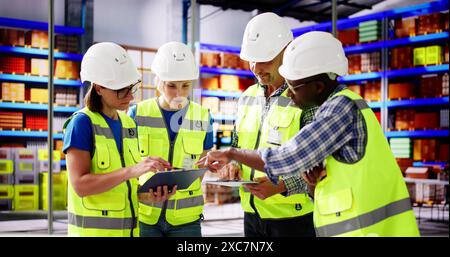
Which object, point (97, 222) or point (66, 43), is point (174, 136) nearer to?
point (97, 222)

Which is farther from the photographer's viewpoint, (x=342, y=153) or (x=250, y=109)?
(x=250, y=109)

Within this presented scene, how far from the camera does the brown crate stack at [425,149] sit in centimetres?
1089

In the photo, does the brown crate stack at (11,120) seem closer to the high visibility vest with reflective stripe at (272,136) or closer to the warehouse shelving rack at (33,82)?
the warehouse shelving rack at (33,82)

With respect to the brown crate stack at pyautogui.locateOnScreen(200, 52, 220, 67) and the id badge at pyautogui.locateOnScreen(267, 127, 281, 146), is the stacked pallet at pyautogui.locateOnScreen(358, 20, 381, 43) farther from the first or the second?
the id badge at pyautogui.locateOnScreen(267, 127, 281, 146)

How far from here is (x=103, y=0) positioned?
8016 millimetres

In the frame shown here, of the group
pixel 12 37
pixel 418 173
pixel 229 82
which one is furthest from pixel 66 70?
pixel 418 173

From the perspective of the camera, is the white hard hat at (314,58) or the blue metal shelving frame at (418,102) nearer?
the white hard hat at (314,58)

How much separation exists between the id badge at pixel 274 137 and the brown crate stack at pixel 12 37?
6.61m

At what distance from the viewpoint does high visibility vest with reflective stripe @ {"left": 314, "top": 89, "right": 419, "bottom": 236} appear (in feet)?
6.31

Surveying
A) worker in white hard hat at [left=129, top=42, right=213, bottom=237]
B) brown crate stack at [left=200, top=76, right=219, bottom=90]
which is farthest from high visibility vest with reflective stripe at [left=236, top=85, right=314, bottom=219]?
brown crate stack at [left=200, top=76, right=219, bottom=90]

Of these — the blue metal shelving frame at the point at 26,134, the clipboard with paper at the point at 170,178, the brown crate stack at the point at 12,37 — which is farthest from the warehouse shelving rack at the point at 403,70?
the clipboard with paper at the point at 170,178
